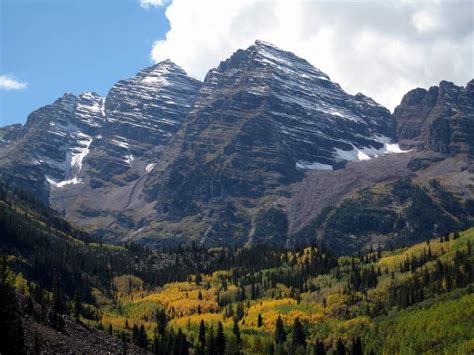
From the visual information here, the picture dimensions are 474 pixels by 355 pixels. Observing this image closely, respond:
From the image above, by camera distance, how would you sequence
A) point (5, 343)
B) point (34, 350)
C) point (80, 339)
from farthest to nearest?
1. point (80, 339)
2. point (34, 350)
3. point (5, 343)

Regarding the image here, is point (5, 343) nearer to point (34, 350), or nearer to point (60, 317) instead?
point (34, 350)

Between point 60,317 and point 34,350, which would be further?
point 60,317

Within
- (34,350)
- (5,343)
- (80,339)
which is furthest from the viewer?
(80,339)

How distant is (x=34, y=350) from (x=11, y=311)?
80.3 feet

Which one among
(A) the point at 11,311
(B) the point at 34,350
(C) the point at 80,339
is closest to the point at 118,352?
(C) the point at 80,339

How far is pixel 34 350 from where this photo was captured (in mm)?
151250

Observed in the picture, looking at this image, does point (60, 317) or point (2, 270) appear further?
point (60, 317)

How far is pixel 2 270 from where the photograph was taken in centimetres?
13225

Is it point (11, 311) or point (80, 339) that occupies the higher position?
point (11, 311)

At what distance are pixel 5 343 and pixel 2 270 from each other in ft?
42.5

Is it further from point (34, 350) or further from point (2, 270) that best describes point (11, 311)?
point (34, 350)

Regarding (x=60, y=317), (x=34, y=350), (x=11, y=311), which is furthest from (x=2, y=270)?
(x=60, y=317)

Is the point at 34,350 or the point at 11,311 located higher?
the point at 11,311

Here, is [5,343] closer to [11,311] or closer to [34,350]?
[11,311]
